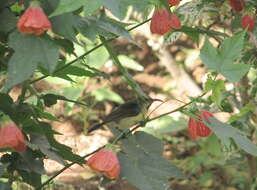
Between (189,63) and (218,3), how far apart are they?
2.53m

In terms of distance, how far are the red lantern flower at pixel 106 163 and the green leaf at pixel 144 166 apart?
0.20ft

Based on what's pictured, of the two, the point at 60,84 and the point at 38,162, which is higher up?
the point at 38,162

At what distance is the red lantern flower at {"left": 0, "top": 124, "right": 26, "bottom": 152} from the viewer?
1.19 meters

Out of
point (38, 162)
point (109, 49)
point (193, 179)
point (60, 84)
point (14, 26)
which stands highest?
point (14, 26)

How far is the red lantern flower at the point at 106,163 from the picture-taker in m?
1.29

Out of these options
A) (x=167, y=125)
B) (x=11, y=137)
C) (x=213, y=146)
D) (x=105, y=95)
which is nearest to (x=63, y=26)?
(x=11, y=137)

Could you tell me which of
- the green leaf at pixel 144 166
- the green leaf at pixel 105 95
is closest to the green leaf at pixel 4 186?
the green leaf at pixel 144 166

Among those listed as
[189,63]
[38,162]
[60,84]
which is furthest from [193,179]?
[38,162]

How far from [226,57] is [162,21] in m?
0.16

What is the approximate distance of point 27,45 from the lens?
→ 1.08m

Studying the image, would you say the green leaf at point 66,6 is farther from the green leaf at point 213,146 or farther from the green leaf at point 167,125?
the green leaf at point 167,125

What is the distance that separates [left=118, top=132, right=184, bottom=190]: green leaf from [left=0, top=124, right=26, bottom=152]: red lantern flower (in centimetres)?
28

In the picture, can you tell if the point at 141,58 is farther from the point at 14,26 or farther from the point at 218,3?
the point at 14,26

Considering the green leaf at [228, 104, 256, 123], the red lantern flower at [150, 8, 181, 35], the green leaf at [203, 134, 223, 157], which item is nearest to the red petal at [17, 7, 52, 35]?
the red lantern flower at [150, 8, 181, 35]
